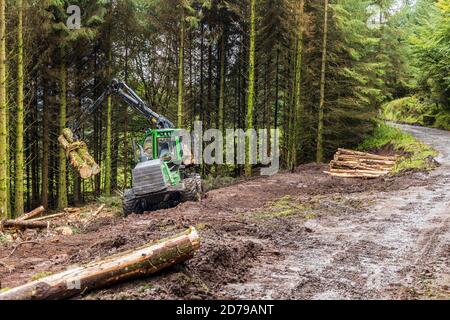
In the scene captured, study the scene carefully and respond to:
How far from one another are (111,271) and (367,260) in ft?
12.7

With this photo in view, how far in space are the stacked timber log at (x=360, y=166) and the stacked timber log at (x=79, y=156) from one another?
30.4 ft

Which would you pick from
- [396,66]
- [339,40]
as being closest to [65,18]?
[339,40]

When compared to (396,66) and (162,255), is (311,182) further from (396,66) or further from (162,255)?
(396,66)

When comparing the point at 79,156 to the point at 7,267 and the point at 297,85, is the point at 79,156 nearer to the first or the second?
the point at 7,267

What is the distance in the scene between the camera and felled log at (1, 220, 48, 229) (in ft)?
36.0

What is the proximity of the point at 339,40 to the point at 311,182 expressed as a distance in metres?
9.67

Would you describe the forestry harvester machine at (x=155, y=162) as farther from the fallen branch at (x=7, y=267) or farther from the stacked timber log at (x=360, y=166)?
the stacked timber log at (x=360, y=166)

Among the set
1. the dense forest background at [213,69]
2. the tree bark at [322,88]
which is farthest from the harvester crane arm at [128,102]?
the tree bark at [322,88]

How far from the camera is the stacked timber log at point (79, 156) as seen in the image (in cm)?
1300

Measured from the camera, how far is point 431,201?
12.2m

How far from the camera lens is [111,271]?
5508 mm

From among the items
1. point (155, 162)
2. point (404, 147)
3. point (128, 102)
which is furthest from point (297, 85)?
point (155, 162)

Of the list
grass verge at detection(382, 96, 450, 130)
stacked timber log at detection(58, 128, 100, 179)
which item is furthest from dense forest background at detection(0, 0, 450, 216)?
stacked timber log at detection(58, 128, 100, 179)
